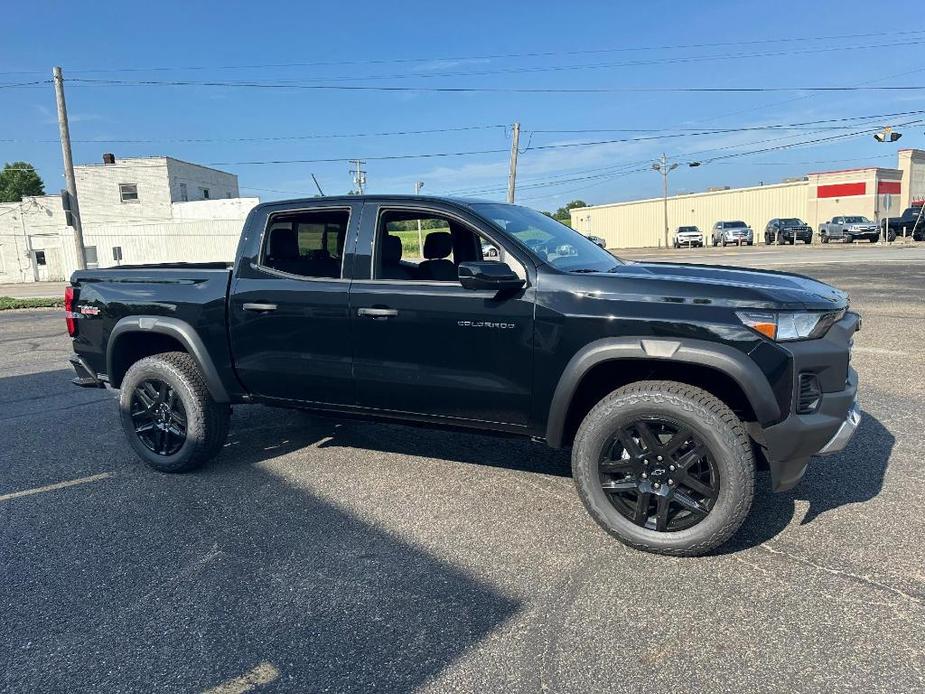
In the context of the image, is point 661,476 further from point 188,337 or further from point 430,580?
point 188,337

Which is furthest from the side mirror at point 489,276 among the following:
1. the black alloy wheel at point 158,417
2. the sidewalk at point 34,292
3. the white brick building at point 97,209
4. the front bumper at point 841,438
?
the white brick building at point 97,209

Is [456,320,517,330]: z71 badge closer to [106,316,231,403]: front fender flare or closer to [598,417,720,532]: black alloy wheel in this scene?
[598,417,720,532]: black alloy wheel

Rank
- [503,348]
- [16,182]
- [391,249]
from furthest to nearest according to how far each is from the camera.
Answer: [16,182] < [391,249] < [503,348]

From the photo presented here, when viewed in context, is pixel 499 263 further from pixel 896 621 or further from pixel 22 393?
pixel 22 393

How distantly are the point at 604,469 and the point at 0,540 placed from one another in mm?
3329

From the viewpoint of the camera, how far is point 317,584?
10.3 feet

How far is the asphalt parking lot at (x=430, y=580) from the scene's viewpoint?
8.21ft

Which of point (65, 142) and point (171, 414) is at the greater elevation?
point (65, 142)

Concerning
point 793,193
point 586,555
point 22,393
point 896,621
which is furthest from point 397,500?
point 793,193

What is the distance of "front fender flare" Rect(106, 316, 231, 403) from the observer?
450cm

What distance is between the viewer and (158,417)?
472 cm

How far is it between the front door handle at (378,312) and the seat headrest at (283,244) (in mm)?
849

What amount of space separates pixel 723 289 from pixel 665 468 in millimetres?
926

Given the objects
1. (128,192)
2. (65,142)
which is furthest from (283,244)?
(128,192)
